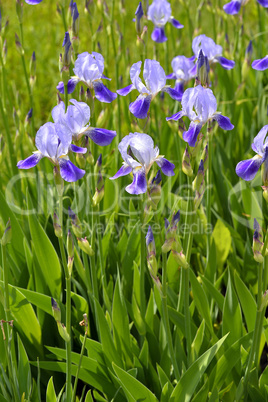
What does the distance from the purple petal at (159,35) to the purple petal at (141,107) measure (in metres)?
1.29

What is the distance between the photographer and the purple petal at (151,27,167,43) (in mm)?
3037

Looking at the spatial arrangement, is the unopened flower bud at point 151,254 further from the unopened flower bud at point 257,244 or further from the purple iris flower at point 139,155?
the unopened flower bud at point 257,244

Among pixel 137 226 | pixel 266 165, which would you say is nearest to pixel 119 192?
pixel 137 226

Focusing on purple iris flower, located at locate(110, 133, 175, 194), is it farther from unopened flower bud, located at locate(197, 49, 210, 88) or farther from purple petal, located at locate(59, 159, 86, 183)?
unopened flower bud, located at locate(197, 49, 210, 88)

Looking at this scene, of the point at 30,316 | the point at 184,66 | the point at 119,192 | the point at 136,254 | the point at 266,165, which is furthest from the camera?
the point at 119,192

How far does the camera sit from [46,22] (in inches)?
269

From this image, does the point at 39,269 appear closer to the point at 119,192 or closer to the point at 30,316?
the point at 30,316

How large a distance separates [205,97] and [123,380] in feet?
3.54

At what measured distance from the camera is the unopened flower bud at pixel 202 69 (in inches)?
66.6

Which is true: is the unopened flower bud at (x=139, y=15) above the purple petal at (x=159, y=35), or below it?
below

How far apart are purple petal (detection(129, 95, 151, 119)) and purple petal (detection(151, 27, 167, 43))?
1286mm

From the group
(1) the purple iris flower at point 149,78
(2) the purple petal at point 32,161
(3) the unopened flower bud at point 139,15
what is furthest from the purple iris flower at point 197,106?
(3) the unopened flower bud at point 139,15

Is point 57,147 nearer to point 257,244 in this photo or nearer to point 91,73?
point 91,73

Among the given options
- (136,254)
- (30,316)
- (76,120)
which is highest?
(76,120)
